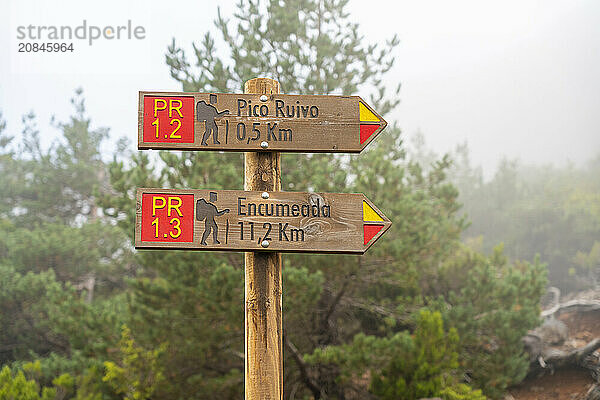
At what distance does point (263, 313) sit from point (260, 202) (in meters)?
0.54

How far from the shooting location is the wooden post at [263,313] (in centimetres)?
248

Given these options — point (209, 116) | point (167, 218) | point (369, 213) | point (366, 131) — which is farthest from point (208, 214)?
point (366, 131)

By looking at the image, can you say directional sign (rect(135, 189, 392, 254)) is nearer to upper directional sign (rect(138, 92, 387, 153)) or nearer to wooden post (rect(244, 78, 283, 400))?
wooden post (rect(244, 78, 283, 400))

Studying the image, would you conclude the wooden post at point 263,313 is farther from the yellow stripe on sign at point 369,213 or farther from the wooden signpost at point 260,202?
the yellow stripe on sign at point 369,213

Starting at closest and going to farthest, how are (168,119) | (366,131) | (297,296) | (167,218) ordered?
(167,218)
(168,119)
(366,131)
(297,296)

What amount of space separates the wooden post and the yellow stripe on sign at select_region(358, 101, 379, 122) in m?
0.47

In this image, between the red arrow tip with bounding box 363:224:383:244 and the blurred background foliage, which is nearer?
the red arrow tip with bounding box 363:224:383:244

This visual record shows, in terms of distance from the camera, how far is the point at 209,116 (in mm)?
2535

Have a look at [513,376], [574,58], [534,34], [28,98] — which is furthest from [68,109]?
[534,34]

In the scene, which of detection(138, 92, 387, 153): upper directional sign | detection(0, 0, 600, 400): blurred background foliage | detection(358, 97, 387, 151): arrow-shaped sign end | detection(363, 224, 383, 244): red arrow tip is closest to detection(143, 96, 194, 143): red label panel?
detection(138, 92, 387, 153): upper directional sign

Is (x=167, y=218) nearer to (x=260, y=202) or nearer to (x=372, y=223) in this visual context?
(x=260, y=202)

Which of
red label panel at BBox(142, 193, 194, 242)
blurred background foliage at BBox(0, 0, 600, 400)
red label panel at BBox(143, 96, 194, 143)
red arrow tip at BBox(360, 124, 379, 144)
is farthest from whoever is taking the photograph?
blurred background foliage at BBox(0, 0, 600, 400)

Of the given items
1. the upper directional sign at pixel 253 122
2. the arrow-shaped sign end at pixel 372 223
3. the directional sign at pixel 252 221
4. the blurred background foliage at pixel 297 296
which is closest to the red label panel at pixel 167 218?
the directional sign at pixel 252 221

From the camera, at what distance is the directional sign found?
7.77ft
